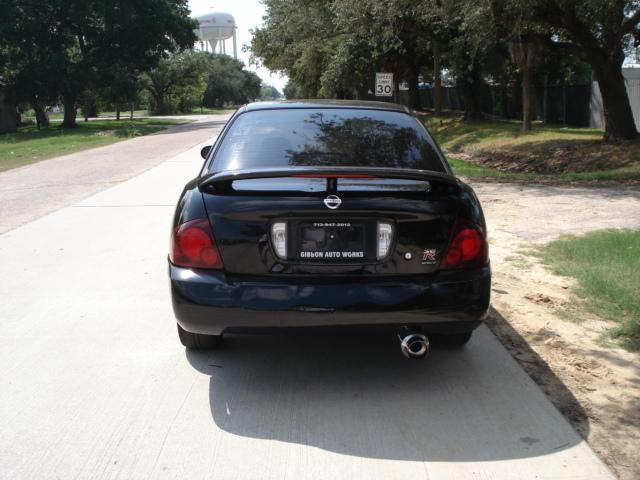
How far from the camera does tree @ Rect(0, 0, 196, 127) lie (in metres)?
39.2

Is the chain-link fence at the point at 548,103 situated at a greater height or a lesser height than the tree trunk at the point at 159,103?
lesser

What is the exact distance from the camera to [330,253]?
376cm

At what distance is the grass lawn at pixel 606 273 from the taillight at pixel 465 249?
1432 mm

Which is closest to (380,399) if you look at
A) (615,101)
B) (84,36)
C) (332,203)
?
(332,203)

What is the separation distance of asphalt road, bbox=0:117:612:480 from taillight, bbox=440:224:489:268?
0.74m

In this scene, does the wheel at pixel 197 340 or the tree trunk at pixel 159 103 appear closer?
the wheel at pixel 197 340

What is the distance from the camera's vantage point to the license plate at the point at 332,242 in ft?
12.3

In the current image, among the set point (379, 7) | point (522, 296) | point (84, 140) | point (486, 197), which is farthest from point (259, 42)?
point (522, 296)

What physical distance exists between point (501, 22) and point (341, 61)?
14.9 metres

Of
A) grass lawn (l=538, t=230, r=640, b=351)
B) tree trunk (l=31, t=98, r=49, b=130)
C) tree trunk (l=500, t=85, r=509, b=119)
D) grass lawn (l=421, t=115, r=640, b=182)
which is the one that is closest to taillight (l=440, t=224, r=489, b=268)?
grass lawn (l=538, t=230, r=640, b=351)

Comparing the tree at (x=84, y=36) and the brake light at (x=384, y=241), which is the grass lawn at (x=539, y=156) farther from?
the tree at (x=84, y=36)

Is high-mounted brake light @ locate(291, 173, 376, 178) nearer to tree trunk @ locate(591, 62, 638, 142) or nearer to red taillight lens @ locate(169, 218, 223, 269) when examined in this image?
red taillight lens @ locate(169, 218, 223, 269)

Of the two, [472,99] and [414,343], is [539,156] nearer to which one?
[472,99]

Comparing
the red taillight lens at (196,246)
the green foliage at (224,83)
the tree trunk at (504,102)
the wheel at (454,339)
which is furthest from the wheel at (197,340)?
the green foliage at (224,83)
